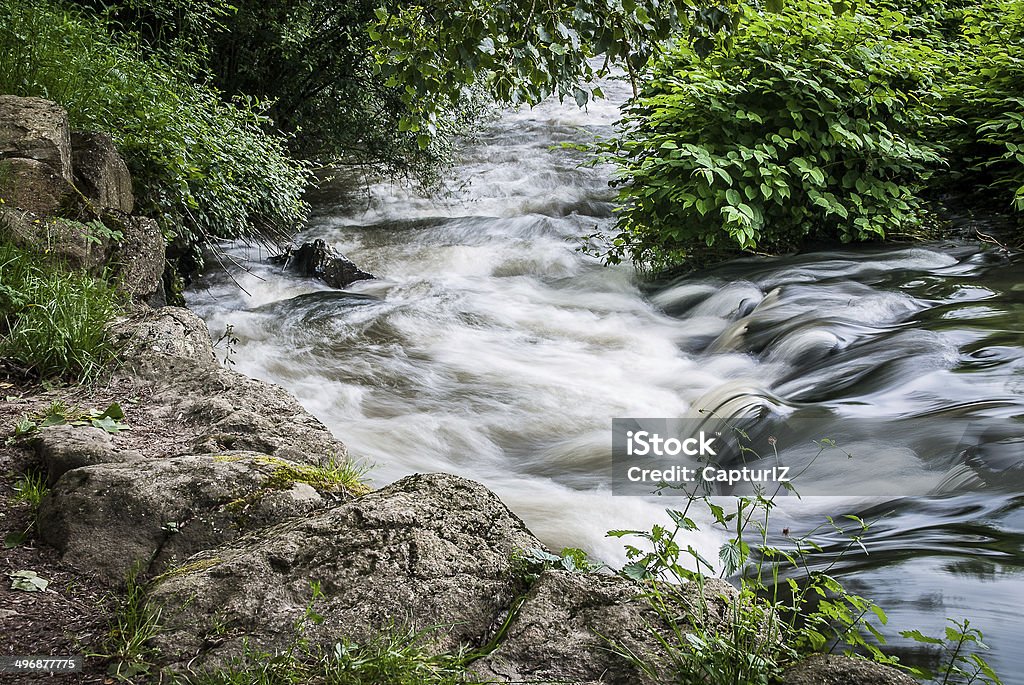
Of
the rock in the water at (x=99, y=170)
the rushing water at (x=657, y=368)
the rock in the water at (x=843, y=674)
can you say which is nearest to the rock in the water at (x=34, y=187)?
the rock in the water at (x=99, y=170)

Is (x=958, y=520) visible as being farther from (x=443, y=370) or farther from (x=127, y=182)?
(x=127, y=182)

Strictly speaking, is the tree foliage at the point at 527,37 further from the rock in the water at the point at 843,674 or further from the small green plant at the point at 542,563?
the rock in the water at the point at 843,674

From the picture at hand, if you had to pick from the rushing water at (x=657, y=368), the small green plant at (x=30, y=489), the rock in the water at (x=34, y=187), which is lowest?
the rushing water at (x=657, y=368)

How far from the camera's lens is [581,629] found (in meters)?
2.19

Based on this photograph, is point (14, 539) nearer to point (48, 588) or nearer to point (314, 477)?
point (48, 588)

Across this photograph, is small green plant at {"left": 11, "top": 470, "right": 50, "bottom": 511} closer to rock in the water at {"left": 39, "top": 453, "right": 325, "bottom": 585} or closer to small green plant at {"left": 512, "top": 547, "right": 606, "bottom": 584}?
rock in the water at {"left": 39, "top": 453, "right": 325, "bottom": 585}

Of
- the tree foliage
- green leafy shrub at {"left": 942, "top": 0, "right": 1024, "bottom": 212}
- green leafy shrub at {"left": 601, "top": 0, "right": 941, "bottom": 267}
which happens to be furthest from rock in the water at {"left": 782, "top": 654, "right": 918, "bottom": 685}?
green leafy shrub at {"left": 942, "top": 0, "right": 1024, "bottom": 212}

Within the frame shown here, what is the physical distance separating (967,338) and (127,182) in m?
6.01

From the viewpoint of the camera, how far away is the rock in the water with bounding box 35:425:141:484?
3021mm

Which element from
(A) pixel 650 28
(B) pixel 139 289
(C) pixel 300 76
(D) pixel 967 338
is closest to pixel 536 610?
(A) pixel 650 28

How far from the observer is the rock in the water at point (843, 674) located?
1867 millimetres

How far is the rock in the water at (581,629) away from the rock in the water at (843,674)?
0.29 meters

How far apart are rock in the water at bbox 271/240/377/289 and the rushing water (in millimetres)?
204

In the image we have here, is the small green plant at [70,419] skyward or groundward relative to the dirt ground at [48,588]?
skyward
